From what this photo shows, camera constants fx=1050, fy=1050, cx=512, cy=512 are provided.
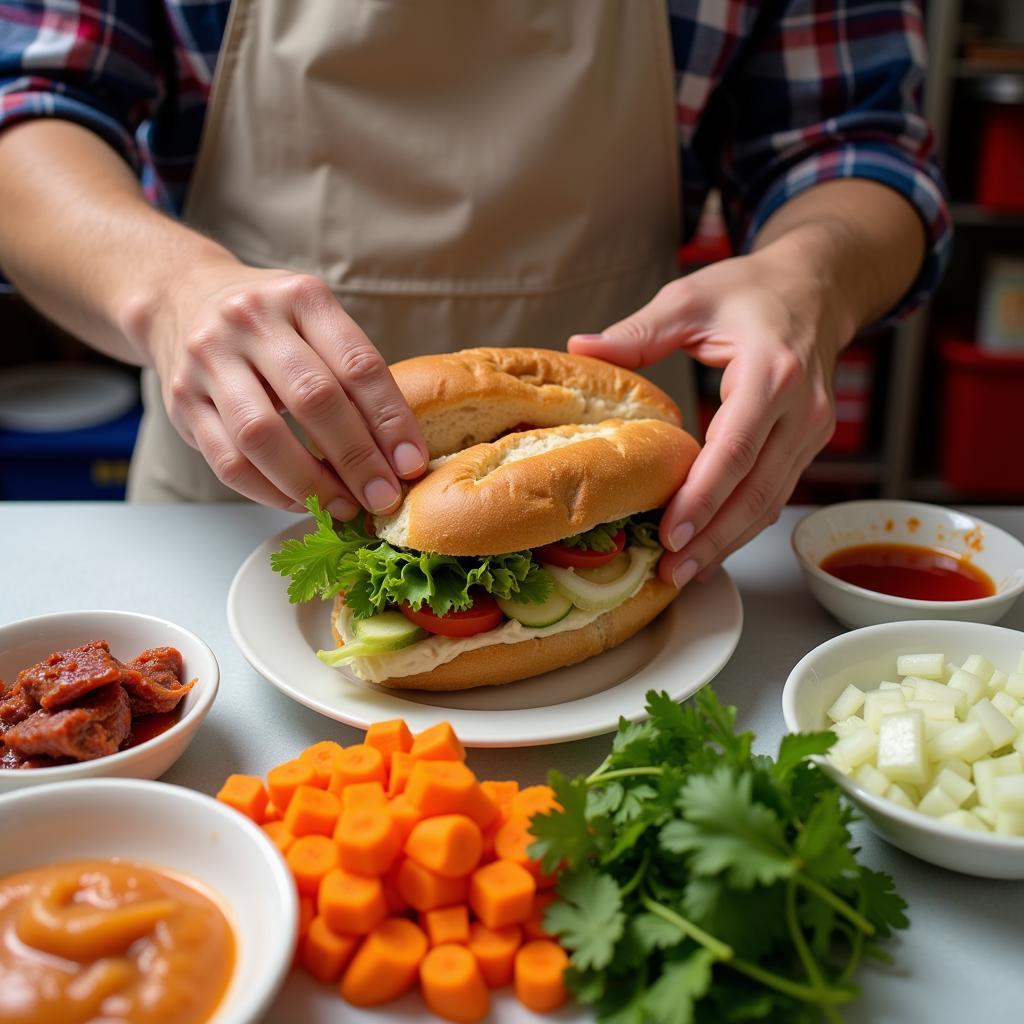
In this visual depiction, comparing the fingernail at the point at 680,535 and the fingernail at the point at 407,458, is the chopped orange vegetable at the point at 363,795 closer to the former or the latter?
the fingernail at the point at 407,458

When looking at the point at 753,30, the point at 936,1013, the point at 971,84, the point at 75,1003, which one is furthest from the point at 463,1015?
the point at 971,84

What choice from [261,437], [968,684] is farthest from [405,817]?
[968,684]

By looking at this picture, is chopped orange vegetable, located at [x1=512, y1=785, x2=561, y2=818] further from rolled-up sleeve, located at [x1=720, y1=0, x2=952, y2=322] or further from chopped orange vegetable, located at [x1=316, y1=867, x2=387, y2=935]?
rolled-up sleeve, located at [x1=720, y1=0, x2=952, y2=322]

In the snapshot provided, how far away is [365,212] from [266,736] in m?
1.21

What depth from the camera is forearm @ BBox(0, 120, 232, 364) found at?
6.08 ft

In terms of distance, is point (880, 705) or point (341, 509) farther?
point (341, 509)

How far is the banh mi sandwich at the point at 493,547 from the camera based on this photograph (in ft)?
5.23

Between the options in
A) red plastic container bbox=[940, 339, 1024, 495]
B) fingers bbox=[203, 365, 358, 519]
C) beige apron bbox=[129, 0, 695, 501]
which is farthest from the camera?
red plastic container bbox=[940, 339, 1024, 495]

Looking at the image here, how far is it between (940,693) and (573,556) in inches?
23.5

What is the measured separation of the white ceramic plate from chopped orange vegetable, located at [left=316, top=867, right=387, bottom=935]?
34 cm

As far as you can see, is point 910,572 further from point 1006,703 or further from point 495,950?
point 495,950

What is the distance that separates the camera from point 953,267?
490cm

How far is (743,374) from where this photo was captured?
1.77m

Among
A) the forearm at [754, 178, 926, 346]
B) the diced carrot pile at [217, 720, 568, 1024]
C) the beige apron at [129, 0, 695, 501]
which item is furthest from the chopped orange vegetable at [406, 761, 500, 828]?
the beige apron at [129, 0, 695, 501]
